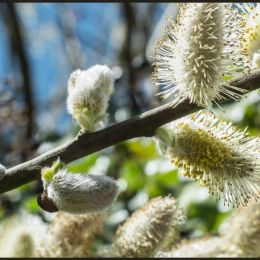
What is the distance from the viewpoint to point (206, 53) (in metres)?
1.21

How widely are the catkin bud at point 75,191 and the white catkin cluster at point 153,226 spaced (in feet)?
1.35

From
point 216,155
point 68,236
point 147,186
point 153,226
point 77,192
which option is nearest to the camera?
point 77,192

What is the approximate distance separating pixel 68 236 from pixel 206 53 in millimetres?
723

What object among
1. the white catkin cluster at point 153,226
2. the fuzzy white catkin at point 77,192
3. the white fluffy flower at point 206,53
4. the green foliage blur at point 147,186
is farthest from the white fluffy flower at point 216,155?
the green foliage blur at point 147,186

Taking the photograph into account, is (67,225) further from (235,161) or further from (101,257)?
(235,161)

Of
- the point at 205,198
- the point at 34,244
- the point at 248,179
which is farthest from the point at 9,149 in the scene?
the point at 248,179

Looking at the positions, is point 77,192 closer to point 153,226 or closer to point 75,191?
point 75,191

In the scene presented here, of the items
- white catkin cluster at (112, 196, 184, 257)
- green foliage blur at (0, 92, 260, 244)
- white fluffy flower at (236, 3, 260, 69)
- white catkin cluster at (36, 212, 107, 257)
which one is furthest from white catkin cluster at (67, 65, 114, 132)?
green foliage blur at (0, 92, 260, 244)

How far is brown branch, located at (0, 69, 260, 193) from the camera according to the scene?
112 cm

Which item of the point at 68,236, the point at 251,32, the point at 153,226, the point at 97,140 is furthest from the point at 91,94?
the point at 68,236

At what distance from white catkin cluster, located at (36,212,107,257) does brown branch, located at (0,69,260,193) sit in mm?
576

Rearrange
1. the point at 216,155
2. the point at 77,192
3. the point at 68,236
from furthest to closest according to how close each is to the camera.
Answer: the point at 68,236
the point at 216,155
the point at 77,192

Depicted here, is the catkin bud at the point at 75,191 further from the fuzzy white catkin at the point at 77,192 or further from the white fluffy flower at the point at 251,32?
the white fluffy flower at the point at 251,32

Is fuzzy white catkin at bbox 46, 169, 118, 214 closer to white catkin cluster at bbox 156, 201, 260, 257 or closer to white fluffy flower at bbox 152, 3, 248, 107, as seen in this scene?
white fluffy flower at bbox 152, 3, 248, 107
